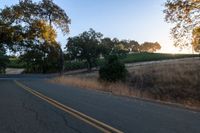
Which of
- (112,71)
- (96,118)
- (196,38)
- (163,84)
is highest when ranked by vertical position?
(196,38)

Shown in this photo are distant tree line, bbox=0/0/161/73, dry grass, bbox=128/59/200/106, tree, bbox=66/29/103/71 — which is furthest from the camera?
tree, bbox=66/29/103/71

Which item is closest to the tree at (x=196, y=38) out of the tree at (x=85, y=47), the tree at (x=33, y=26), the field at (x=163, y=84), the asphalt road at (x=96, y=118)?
the field at (x=163, y=84)

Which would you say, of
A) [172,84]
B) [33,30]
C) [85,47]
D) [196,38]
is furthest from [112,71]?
[85,47]

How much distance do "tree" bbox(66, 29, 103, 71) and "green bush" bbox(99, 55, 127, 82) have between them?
5811cm

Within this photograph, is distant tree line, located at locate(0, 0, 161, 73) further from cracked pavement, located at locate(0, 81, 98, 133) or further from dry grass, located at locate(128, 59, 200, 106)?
cracked pavement, located at locate(0, 81, 98, 133)

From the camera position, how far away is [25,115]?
39.1 feet

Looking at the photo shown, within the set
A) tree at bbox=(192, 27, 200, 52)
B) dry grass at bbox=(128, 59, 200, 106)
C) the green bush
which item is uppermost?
tree at bbox=(192, 27, 200, 52)

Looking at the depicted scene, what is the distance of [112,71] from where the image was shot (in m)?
35.8

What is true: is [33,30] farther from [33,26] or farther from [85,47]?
[85,47]

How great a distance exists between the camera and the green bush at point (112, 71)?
35688mm

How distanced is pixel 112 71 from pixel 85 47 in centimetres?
5974

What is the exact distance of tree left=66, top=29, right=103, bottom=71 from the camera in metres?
94.9

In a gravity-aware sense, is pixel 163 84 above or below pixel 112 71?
below

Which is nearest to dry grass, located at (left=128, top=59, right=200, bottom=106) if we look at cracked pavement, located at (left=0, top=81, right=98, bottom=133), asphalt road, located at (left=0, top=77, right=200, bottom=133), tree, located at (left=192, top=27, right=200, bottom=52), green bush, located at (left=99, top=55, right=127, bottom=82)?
green bush, located at (left=99, top=55, right=127, bottom=82)
